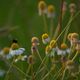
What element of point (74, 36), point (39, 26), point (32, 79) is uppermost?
point (74, 36)

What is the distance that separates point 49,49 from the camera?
1913mm

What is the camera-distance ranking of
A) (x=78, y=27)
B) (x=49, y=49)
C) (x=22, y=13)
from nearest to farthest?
(x=49, y=49), (x=78, y=27), (x=22, y=13)

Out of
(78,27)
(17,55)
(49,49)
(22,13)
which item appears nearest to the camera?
(49,49)

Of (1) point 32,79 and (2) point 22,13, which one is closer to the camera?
(1) point 32,79

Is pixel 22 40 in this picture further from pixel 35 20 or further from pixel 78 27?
pixel 35 20

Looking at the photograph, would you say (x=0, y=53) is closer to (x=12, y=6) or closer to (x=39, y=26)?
(x=39, y=26)

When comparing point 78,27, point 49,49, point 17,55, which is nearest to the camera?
point 49,49

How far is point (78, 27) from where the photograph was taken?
3.21 m

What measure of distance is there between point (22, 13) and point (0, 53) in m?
2.14

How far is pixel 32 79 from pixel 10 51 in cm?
19

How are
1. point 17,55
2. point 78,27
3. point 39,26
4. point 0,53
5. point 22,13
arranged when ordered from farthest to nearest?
point 22,13 → point 39,26 → point 78,27 → point 17,55 → point 0,53

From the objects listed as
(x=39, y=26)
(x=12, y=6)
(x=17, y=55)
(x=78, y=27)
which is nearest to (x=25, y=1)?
(x=12, y=6)

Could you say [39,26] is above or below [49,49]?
below

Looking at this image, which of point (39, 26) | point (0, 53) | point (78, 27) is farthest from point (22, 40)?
point (0, 53)
